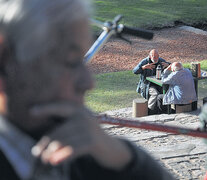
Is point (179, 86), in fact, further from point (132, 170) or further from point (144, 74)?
point (132, 170)

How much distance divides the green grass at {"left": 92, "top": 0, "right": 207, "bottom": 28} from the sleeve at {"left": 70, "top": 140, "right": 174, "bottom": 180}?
51.0ft

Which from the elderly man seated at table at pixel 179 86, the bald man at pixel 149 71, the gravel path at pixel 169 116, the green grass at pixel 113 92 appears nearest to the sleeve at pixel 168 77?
the elderly man seated at table at pixel 179 86

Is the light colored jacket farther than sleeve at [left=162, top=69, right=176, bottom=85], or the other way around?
sleeve at [left=162, top=69, right=176, bottom=85]

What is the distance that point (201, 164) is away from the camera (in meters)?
5.72

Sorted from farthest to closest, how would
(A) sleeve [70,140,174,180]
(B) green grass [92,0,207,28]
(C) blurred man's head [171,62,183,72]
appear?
1. (B) green grass [92,0,207,28]
2. (C) blurred man's head [171,62,183,72]
3. (A) sleeve [70,140,174,180]

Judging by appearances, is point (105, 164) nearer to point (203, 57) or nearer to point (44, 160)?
point (44, 160)

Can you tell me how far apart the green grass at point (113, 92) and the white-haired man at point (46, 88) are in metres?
Result: 7.80

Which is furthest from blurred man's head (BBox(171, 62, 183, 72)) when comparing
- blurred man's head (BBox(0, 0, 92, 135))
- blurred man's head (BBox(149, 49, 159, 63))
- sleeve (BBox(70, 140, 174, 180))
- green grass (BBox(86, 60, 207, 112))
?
blurred man's head (BBox(0, 0, 92, 135))

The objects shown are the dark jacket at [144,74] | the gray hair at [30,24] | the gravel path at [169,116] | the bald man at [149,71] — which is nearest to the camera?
the gray hair at [30,24]

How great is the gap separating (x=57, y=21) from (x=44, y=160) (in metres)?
0.30

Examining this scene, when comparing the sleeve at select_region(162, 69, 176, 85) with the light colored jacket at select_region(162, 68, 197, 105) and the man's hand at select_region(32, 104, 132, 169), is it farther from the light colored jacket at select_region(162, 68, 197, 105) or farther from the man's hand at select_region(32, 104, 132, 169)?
the man's hand at select_region(32, 104, 132, 169)

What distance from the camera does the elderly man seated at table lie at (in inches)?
330

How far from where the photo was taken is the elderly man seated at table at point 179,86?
27.5 feet

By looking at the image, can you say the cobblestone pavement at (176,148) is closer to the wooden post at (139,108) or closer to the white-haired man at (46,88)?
the wooden post at (139,108)
